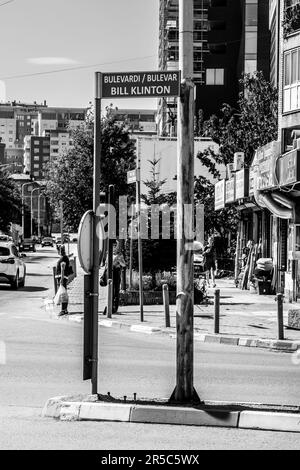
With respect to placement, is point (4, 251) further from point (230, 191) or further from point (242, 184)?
point (242, 184)

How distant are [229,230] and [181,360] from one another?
36334mm

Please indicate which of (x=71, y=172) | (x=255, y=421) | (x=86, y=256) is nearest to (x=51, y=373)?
(x=86, y=256)

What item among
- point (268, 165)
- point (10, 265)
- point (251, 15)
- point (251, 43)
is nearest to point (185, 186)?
point (268, 165)

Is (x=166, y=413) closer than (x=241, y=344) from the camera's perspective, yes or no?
Yes

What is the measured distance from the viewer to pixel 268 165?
26422mm

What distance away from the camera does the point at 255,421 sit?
805cm

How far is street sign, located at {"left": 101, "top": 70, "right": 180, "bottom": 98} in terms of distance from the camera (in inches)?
345

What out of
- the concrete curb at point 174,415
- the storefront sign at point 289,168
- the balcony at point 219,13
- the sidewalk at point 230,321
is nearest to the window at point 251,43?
the balcony at point 219,13

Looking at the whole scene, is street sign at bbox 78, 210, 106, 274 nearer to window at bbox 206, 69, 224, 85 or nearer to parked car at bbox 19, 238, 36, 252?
window at bbox 206, 69, 224, 85

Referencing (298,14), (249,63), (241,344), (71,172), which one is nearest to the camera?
(241,344)

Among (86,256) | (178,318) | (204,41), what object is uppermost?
(204,41)

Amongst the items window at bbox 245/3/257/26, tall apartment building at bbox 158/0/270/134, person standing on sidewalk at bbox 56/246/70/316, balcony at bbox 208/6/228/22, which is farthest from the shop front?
balcony at bbox 208/6/228/22

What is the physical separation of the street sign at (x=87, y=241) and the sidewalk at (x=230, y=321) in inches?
303
